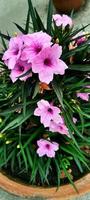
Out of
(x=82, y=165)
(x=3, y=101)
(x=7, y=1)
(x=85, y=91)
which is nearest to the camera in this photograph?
(x=85, y=91)

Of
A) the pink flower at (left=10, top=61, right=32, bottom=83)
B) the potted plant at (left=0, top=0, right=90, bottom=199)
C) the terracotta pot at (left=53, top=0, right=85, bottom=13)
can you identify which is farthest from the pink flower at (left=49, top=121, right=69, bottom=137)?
the terracotta pot at (left=53, top=0, right=85, bottom=13)

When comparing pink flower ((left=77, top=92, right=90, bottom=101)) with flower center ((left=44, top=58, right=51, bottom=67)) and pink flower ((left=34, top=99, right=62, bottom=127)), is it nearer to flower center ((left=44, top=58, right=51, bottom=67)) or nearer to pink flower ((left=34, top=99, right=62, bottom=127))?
pink flower ((left=34, top=99, right=62, bottom=127))

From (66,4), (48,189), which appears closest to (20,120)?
(48,189)

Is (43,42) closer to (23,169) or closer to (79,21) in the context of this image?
(23,169)

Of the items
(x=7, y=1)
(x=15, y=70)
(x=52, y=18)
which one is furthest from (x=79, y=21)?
(x=15, y=70)

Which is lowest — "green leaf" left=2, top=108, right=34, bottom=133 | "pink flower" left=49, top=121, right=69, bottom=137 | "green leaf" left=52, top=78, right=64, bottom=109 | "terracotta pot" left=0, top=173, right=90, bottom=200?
"terracotta pot" left=0, top=173, right=90, bottom=200

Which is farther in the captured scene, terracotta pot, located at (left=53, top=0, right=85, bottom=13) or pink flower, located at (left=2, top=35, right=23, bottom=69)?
terracotta pot, located at (left=53, top=0, right=85, bottom=13)
